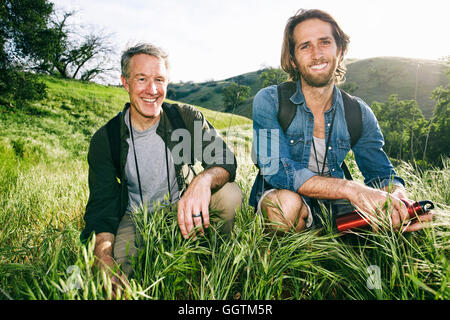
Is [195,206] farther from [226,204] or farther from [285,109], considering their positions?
[285,109]

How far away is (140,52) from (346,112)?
1.94 m

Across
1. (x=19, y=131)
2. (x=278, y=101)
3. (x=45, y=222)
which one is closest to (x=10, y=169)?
(x=45, y=222)

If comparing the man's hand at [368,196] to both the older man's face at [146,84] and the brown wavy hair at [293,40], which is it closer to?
the brown wavy hair at [293,40]

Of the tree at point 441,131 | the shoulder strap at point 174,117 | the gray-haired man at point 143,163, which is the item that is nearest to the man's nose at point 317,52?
the gray-haired man at point 143,163

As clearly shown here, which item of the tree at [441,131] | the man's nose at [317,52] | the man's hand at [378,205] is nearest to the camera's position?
the man's hand at [378,205]

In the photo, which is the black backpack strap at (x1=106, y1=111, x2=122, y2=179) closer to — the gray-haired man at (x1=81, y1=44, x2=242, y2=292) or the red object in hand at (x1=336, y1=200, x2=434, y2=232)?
the gray-haired man at (x1=81, y1=44, x2=242, y2=292)

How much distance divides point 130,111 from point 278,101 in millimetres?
1380

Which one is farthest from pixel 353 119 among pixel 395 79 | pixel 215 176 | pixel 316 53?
pixel 395 79

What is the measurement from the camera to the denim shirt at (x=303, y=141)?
1.96 metres

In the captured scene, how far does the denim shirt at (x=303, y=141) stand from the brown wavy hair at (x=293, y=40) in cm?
43

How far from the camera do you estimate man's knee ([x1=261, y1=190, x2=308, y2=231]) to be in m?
1.76

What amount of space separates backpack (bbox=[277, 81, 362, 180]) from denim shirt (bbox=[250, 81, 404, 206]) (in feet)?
0.11
